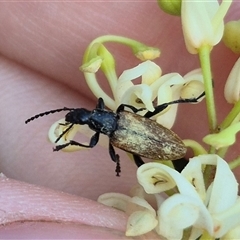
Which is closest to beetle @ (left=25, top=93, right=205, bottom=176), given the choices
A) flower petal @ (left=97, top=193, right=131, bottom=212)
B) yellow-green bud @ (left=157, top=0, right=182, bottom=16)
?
flower petal @ (left=97, top=193, right=131, bottom=212)

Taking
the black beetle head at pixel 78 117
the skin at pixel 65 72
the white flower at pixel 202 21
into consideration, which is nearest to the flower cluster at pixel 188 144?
the white flower at pixel 202 21

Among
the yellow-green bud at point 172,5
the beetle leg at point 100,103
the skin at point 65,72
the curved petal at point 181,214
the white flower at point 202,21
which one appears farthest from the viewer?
the skin at point 65,72

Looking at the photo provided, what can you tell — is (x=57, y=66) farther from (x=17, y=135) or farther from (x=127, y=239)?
(x=127, y=239)

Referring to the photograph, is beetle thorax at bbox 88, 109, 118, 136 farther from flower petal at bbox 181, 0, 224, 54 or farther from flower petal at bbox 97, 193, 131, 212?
flower petal at bbox 181, 0, 224, 54

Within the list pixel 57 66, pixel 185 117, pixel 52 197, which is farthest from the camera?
pixel 57 66

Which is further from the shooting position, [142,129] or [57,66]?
[57,66]

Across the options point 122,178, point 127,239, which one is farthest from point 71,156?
point 127,239

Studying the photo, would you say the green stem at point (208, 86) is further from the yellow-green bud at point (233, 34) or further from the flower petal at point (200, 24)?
the yellow-green bud at point (233, 34)
